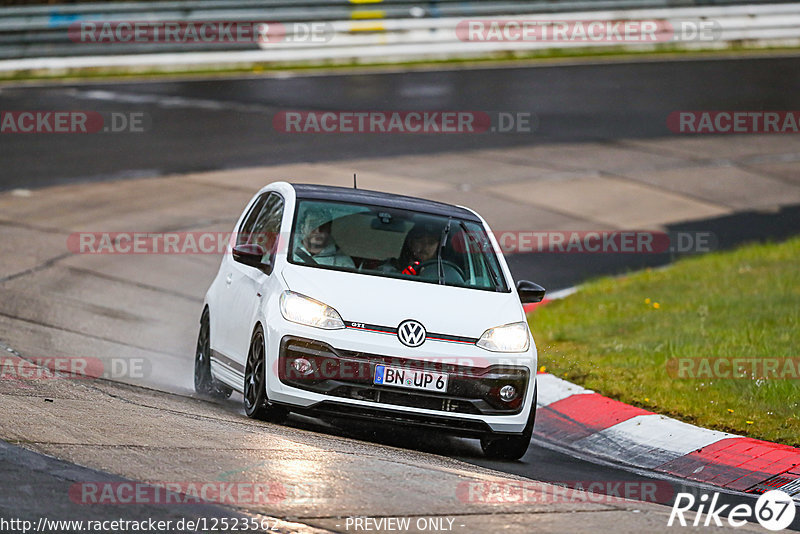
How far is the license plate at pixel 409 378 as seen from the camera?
26.2 feet

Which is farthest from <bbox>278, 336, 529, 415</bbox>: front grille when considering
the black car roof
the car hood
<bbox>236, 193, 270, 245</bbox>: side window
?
<bbox>236, 193, 270, 245</bbox>: side window

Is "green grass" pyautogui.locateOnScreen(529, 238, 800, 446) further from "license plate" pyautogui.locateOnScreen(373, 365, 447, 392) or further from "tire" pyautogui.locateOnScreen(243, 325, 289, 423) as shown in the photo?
"tire" pyautogui.locateOnScreen(243, 325, 289, 423)

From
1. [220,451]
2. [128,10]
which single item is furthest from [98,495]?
[128,10]

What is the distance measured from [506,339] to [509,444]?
0.70 metres

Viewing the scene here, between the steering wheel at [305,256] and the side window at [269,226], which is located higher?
the side window at [269,226]

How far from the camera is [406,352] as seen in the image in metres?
8.00

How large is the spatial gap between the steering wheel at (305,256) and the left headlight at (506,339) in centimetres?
133

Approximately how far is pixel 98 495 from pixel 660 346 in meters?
6.67

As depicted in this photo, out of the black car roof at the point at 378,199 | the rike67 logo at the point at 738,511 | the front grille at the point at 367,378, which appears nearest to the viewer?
the rike67 logo at the point at 738,511

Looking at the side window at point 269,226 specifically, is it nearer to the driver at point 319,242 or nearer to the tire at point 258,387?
the driver at point 319,242

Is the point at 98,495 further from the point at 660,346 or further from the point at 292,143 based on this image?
the point at 292,143

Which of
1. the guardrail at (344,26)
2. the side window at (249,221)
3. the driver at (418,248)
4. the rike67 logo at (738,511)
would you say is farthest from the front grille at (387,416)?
the guardrail at (344,26)

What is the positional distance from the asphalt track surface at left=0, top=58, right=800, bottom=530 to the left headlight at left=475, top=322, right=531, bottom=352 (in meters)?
6.79

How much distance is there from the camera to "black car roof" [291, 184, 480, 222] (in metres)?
9.30
